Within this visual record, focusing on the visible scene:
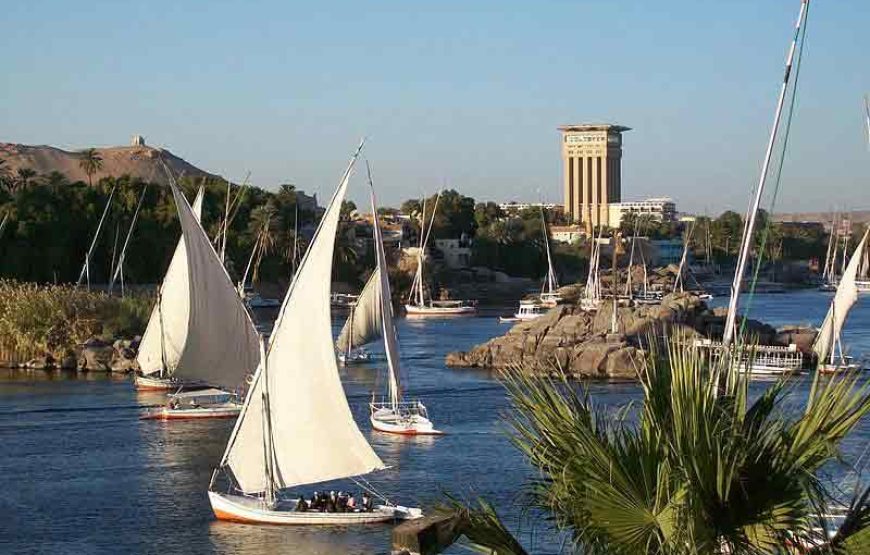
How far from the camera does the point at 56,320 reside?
48312mm

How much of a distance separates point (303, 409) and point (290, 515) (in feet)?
6.01

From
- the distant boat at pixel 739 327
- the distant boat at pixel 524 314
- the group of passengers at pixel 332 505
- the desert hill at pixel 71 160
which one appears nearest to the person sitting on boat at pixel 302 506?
the group of passengers at pixel 332 505

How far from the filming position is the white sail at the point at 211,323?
99.2 feet

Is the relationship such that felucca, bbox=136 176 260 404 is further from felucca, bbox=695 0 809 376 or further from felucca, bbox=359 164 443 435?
felucca, bbox=695 0 809 376

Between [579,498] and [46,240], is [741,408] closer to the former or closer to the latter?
[579,498]

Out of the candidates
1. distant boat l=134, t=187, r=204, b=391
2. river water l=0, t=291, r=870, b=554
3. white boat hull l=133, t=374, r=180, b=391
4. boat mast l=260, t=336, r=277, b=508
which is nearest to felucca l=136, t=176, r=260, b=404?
river water l=0, t=291, r=870, b=554

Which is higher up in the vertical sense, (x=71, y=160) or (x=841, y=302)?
(x=71, y=160)

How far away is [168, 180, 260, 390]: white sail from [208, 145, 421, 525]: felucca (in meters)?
8.26

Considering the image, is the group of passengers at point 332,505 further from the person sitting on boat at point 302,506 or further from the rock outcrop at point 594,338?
the rock outcrop at point 594,338

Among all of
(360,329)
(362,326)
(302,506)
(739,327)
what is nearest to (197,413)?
(360,329)

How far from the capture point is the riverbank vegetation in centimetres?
4778

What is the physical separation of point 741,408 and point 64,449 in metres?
25.8

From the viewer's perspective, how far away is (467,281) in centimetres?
10200

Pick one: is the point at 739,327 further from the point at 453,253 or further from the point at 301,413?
the point at 453,253
